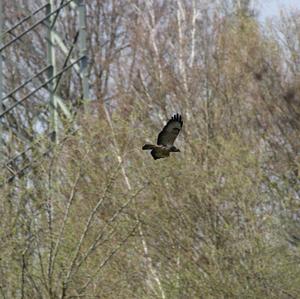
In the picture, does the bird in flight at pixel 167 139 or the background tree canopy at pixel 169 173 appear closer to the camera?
the bird in flight at pixel 167 139

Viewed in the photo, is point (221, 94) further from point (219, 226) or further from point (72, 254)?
point (72, 254)

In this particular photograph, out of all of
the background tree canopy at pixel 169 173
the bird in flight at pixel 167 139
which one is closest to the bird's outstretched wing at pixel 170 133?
the bird in flight at pixel 167 139

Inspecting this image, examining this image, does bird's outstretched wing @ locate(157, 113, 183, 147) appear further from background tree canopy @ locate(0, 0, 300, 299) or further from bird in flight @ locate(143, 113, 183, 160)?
background tree canopy @ locate(0, 0, 300, 299)

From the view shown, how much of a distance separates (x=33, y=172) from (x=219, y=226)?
3.43m

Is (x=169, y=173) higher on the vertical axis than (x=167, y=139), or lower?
higher

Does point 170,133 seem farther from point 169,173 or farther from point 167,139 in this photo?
point 169,173

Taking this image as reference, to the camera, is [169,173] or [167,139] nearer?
[167,139]

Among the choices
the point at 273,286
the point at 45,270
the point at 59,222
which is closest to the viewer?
the point at 45,270

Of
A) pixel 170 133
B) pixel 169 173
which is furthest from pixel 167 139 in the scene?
pixel 169 173

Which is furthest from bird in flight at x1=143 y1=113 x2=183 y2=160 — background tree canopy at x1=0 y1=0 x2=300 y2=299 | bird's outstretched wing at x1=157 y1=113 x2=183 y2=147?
background tree canopy at x1=0 y1=0 x2=300 y2=299

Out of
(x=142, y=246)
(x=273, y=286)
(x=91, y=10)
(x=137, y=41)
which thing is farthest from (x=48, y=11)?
(x=91, y=10)

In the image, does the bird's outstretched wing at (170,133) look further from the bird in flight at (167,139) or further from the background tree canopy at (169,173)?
the background tree canopy at (169,173)

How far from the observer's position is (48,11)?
63.0ft

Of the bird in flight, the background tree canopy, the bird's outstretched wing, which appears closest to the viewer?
the bird in flight
